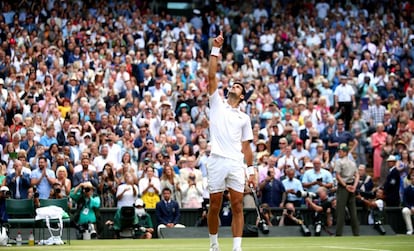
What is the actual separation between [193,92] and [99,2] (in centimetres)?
638

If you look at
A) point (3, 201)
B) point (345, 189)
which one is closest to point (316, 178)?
point (345, 189)

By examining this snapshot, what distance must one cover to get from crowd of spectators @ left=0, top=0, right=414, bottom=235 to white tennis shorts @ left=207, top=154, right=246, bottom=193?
10759 millimetres

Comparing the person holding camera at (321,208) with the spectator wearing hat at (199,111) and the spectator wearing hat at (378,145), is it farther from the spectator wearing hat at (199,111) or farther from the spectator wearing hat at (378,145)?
the spectator wearing hat at (199,111)

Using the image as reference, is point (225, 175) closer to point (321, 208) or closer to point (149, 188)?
point (149, 188)

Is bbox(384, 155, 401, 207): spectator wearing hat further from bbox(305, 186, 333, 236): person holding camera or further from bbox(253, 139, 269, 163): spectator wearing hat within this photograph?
bbox(253, 139, 269, 163): spectator wearing hat

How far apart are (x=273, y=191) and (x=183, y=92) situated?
5622 millimetres

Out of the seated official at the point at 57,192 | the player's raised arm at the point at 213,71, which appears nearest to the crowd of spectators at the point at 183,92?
the seated official at the point at 57,192

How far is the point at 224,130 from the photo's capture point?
1524 cm

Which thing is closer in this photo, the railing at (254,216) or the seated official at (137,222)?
the seated official at (137,222)

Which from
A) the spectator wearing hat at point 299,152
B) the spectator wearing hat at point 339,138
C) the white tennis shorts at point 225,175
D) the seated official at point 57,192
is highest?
the spectator wearing hat at point 339,138

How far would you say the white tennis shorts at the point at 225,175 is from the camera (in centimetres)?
1513

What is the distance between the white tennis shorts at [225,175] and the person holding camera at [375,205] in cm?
1212

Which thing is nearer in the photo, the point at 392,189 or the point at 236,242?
the point at 236,242

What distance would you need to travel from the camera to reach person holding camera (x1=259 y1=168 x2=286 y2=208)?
26.9 m
